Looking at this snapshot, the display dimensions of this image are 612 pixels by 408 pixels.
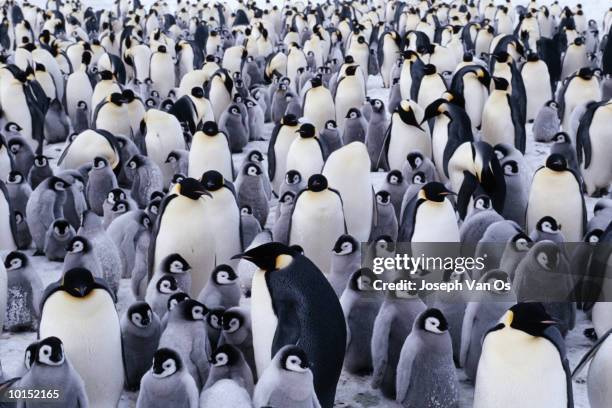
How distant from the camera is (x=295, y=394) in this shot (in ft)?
9.45

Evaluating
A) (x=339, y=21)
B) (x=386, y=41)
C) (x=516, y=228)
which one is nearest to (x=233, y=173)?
(x=516, y=228)

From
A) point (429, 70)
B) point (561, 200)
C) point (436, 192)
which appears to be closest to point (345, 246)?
point (436, 192)

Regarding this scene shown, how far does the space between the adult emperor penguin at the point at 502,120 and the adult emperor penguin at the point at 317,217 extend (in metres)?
2.89

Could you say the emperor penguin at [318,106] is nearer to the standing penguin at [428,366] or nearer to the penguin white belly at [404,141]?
the penguin white belly at [404,141]

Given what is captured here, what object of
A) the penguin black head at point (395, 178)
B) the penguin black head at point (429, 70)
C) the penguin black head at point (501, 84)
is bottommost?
the penguin black head at point (395, 178)

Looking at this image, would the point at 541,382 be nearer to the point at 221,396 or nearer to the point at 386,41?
the point at 221,396

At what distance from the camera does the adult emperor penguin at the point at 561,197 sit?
16.4ft

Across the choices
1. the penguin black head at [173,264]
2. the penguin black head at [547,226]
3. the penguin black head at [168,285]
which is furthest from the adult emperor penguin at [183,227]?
the penguin black head at [547,226]

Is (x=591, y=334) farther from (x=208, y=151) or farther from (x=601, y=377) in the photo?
(x=208, y=151)

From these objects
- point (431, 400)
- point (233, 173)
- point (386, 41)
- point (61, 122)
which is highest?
point (386, 41)

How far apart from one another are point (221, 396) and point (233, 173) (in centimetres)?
345

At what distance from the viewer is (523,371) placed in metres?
3.10

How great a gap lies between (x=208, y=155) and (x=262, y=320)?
2795 millimetres

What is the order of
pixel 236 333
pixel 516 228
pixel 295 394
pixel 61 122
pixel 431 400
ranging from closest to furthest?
pixel 295 394
pixel 431 400
pixel 236 333
pixel 516 228
pixel 61 122
